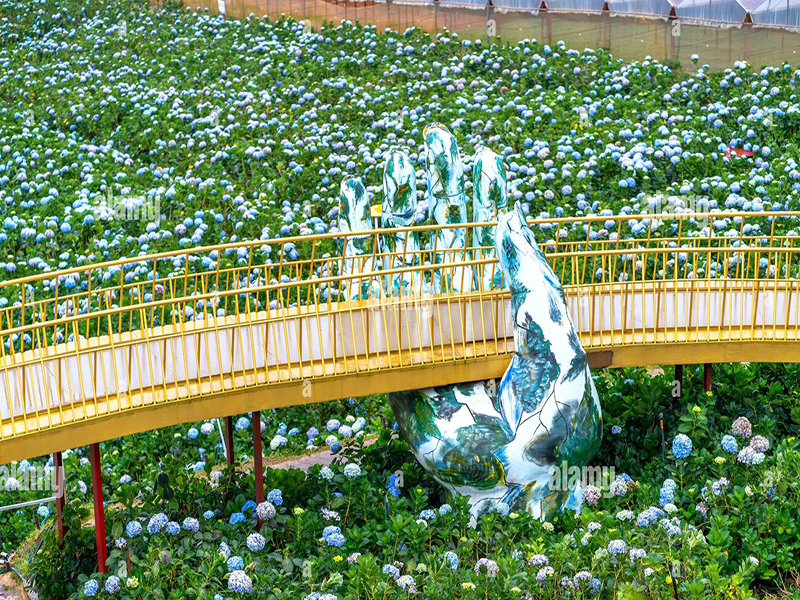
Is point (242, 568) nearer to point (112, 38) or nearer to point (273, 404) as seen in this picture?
point (273, 404)

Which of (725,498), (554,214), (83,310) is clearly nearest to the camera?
(725,498)

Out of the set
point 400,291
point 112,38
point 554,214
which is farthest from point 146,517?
point 112,38

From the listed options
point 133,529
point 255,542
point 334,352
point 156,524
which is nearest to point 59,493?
point 133,529

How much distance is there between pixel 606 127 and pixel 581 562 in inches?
448

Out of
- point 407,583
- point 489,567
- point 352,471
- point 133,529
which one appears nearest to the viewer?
point 407,583

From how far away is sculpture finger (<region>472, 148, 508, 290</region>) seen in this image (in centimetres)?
1157

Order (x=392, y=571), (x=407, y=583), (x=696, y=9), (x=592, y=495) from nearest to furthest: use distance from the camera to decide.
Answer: (x=407, y=583) → (x=392, y=571) → (x=592, y=495) → (x=696, y=9)

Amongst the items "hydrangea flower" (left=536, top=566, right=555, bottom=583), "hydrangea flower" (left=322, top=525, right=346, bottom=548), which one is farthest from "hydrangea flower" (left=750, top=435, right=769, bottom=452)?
"hydrangea flower" (left=322, top=525, right=346, bottom=548)

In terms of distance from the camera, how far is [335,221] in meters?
18.0

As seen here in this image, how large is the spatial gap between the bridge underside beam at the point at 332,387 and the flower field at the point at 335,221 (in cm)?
59

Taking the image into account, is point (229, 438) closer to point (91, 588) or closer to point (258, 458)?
point (258, 458)

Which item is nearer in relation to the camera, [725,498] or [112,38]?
[725,498]

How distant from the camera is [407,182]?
11594mm

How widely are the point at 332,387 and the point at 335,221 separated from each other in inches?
303
